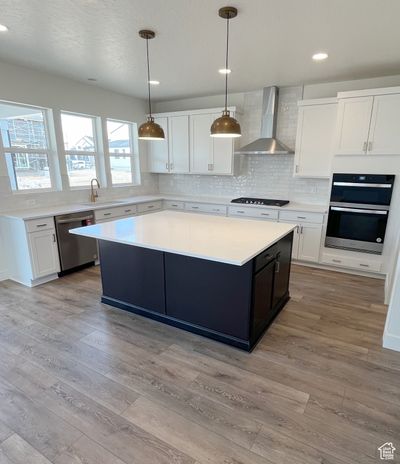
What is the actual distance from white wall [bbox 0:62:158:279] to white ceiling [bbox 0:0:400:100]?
0.22 m

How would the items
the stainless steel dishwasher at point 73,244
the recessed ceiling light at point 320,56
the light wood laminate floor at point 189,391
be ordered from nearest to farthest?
the light wood laminate floor at point 189,391 → the recessed ceiling light at point 320,56 → the stainless steel dishwasher at point 73,244

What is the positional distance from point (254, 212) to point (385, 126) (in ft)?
6.70

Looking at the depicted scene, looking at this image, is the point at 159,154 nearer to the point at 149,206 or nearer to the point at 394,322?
the point at 149,206

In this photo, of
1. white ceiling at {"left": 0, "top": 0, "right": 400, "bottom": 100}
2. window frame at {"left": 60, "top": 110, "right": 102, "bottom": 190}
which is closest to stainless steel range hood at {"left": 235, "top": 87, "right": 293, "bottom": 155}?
white ceiling at {"left": 0, "top": 0, "right": 400, "bottom": 100}

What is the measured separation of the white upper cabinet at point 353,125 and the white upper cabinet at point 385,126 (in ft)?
0.22

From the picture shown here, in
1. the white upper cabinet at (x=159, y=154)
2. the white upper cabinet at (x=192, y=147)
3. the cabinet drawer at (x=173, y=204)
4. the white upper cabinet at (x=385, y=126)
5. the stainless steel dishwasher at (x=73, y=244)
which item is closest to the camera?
the white upper cabinet at (x=385, y=126)

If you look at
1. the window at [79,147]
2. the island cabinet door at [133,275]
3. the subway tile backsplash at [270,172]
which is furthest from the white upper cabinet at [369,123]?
the window at [79,147]

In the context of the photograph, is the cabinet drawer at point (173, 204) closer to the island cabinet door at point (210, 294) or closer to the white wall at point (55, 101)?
the white wall at point (55, 101)

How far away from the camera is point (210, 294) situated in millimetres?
2398

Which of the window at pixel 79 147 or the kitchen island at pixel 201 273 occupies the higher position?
the window at pixel 79 147

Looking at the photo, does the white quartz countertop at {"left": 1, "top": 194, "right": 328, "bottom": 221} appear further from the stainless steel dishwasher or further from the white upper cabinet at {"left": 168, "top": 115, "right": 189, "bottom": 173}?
the white upper cabinet at {"left": 168, "top": 115, "right": 189, "bottom": 173}

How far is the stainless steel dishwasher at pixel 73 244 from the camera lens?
377 centimetres

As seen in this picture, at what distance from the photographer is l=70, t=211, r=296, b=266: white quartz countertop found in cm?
209

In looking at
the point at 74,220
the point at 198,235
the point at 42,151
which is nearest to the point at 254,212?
the point at 198,235
